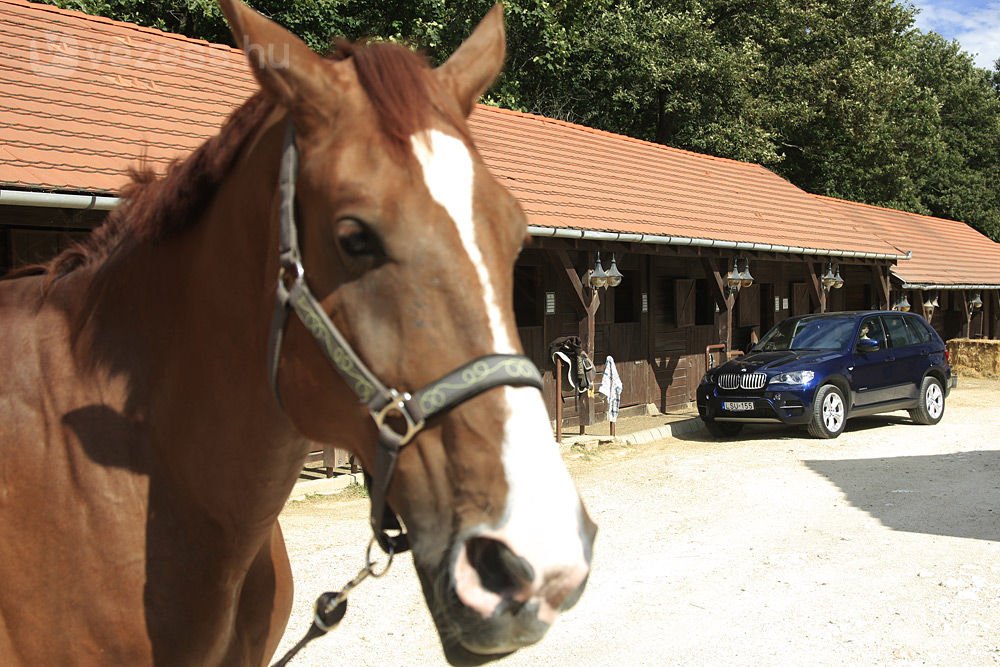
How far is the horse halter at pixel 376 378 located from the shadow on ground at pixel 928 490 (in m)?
6.95

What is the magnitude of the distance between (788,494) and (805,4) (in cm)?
2505

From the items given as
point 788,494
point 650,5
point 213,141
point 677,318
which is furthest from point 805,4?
point 213,141

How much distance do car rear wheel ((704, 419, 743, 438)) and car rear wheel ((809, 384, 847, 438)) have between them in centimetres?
112

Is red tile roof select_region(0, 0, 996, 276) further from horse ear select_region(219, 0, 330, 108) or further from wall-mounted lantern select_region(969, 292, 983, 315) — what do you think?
wall-mounted lantern select_region(969, 292, 983, 315)

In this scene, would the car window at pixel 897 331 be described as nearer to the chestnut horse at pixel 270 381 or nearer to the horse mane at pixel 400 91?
the chestnut horse at pixel 270 381

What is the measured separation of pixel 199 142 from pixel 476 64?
750 centimetres

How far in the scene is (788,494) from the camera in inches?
343

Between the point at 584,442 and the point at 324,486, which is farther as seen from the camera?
the point at 584,442

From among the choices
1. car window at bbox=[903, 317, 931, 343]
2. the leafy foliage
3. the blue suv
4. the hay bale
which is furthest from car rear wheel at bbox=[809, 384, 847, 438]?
the hay bale

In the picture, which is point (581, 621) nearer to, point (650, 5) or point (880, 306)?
point (880, 306)

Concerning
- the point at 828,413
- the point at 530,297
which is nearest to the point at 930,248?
the point at 828,413

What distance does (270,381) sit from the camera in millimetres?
1595

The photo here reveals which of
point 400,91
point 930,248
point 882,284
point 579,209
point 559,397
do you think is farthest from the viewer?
point 930,248

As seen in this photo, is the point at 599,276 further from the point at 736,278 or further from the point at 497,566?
the point at 497,566
